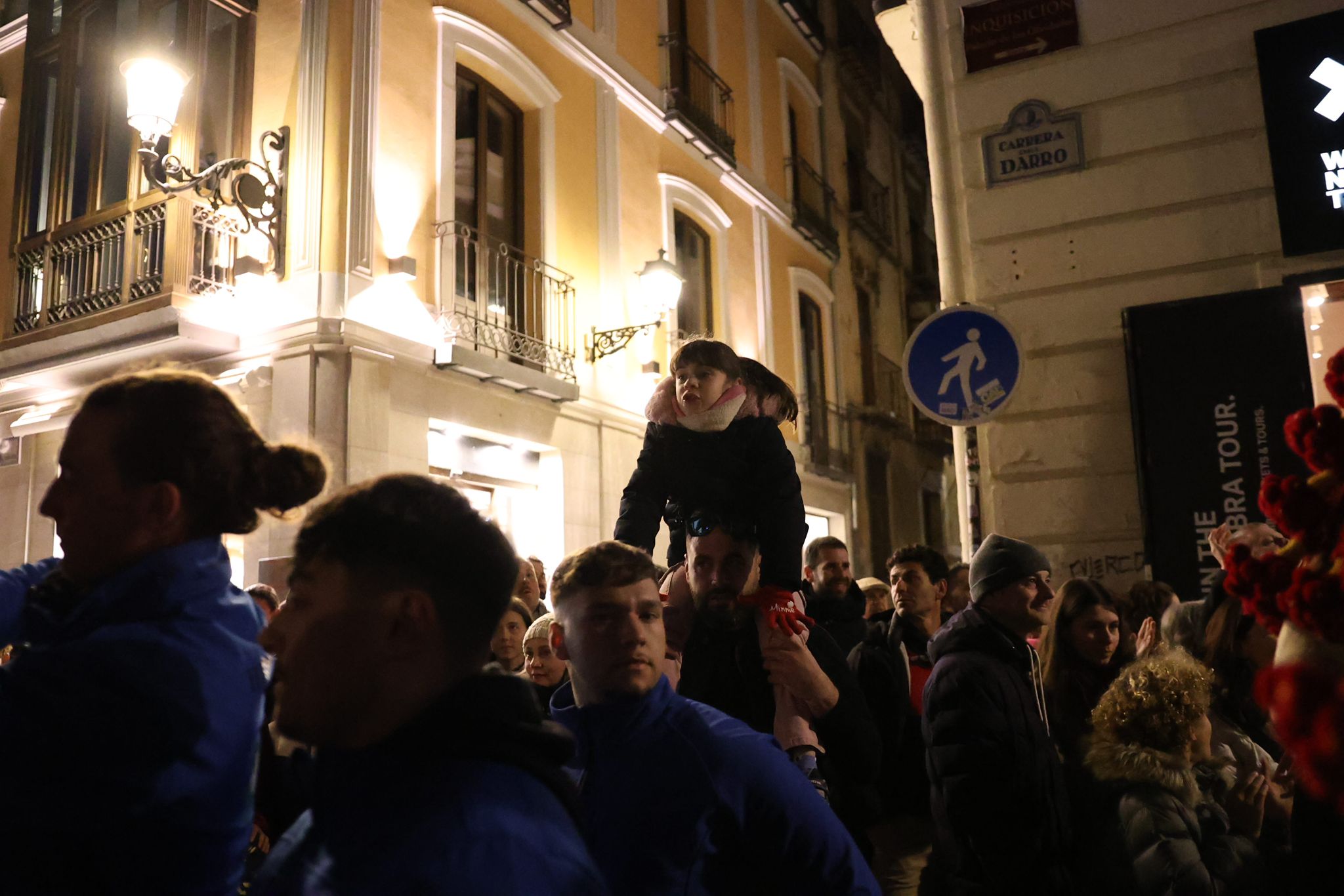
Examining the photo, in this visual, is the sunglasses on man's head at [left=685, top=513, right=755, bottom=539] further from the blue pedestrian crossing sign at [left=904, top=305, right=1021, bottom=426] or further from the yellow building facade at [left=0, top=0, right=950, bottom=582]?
the yellow building facade at [left=0, top=0, right=950, bottom=582]

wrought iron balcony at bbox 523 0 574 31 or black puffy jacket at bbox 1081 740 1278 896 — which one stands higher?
wrought iron balcony at bbox 523 0 574 31

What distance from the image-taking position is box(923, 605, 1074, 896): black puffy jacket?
135 inches

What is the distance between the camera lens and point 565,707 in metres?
2.53

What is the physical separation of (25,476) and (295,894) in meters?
12.9

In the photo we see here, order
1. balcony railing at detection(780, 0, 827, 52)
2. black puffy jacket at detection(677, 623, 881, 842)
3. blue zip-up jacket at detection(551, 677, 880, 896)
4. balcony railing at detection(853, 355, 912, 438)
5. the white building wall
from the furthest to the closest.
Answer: balcony railing at detection(853, 355, 912, 438) < balcony railing at detection(780, 0, 827, 52) < the white building wall < black puffy jacket at detection(677, 623, 881, 842) < blue zip-up jacket at detection(551, 677, 880, 896)

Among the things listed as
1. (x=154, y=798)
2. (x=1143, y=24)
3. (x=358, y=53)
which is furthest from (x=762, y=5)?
(x=154, y=798)

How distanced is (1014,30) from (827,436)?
11.1 m

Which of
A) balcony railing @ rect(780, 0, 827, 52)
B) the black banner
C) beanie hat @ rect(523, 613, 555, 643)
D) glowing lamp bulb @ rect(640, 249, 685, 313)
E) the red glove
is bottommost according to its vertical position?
beanie hat @ rect(523, 613, 555, 643)

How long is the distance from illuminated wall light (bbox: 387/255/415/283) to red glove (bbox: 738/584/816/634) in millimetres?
7889

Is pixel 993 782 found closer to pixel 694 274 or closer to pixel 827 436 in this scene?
pixel 694 274

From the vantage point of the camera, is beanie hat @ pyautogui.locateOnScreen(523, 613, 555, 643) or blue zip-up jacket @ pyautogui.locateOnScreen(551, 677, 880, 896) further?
beanie hat @ pyautogui.locateOnScreen(523, 613, 555, 643)

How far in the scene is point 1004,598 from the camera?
396 cm

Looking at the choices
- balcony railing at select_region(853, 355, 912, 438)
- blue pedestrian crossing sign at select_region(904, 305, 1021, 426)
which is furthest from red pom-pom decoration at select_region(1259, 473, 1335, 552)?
balcony railing at select_region(853, 355, 912, 438)

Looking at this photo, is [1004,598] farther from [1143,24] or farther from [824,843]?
[1143,24]
